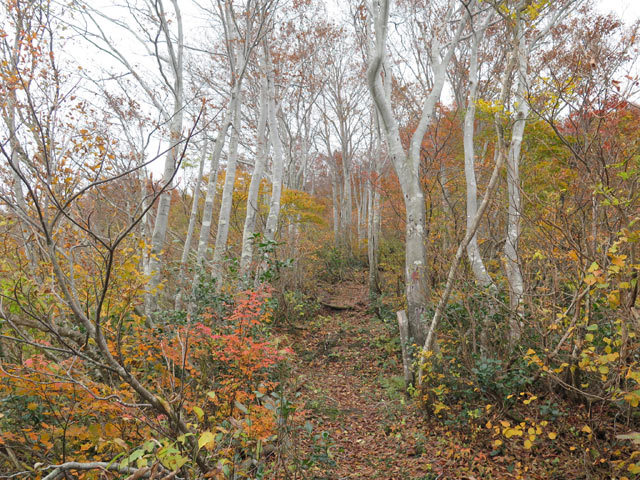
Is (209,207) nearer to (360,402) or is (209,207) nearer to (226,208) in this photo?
(226,208)

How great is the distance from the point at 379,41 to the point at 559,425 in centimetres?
533

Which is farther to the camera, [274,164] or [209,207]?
[274,164]

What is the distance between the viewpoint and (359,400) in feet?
17.5

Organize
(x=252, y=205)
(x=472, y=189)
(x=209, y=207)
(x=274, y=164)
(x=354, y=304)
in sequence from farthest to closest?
(x=354, y=304), (x=274, y=164), (x=209, y=207), (x=252, y=205), (x=472, y=189)

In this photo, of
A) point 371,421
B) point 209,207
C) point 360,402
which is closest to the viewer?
point 371,421

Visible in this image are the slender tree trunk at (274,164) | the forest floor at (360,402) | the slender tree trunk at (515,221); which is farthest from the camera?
the slender tree trunk at (274,164)

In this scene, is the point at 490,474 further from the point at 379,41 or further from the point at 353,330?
the point at 379,41

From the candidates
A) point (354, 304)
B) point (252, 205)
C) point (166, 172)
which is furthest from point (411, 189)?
point (354, 304)

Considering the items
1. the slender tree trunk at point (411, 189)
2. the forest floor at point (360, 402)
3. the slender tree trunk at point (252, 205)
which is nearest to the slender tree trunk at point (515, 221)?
the slender tree trunk at point (411, 189)

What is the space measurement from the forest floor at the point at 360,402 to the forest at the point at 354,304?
42mm

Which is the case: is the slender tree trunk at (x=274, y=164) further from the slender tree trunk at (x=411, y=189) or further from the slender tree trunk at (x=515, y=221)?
the slender tree trunk at (x=515, y=221)

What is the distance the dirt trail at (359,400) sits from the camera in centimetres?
362

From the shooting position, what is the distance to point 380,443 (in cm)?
411

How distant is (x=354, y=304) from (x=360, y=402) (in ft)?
15.9
